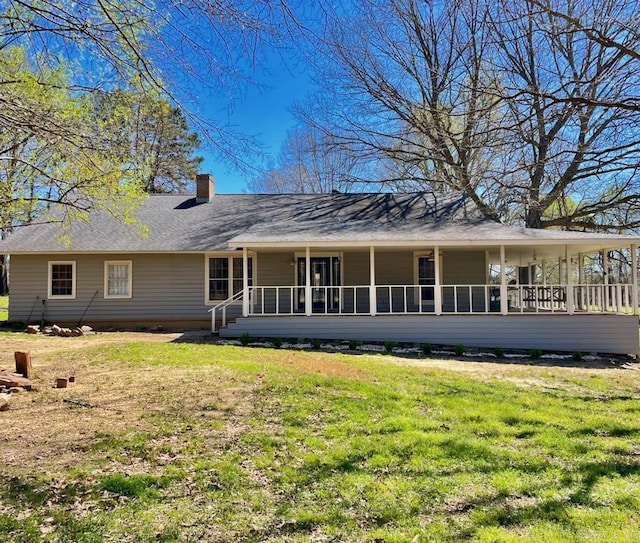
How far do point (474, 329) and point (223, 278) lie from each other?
26.6ft

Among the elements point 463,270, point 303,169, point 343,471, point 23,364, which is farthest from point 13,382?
point 303,169

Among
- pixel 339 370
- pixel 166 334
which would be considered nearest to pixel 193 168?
pixel 166 334

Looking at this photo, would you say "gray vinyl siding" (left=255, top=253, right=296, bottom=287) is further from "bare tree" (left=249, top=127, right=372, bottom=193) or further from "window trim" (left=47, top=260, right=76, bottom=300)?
"bare tree" (left=249, top=127, right=372, bottom=193)

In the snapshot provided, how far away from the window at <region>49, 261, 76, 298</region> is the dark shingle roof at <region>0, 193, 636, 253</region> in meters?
0.80

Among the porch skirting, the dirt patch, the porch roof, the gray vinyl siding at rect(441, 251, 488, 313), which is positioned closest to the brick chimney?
the porch roof

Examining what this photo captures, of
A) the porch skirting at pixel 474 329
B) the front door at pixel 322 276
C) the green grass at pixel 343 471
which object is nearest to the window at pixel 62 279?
the porch skirting at pixel 474 329

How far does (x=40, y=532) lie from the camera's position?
2953 mm

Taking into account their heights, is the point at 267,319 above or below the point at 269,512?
above

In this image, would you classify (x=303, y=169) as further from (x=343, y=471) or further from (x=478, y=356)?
(x=343, y=471)

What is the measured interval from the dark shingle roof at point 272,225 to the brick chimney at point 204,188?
1.32ft

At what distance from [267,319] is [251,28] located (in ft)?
29.8

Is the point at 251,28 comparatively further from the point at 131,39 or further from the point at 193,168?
the point at 193,168

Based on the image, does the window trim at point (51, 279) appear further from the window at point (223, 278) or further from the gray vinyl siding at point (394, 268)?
the gray vinyl siding at point (394, 268)

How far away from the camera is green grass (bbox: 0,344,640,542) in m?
3.05
